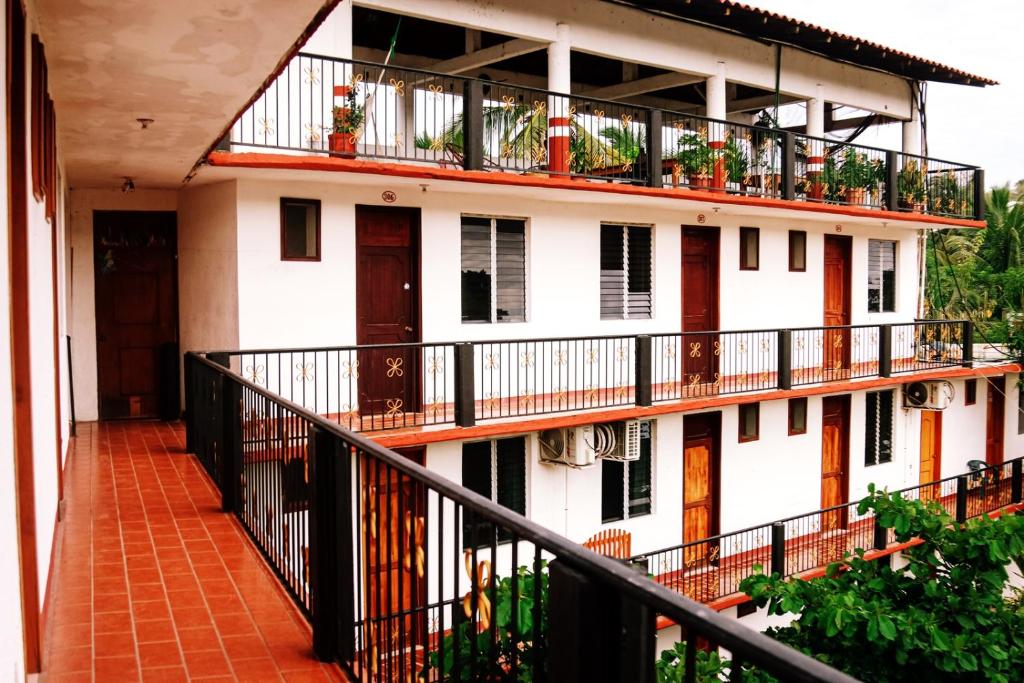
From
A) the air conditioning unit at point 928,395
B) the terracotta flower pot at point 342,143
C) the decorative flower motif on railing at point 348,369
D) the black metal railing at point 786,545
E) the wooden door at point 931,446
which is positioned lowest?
the black metal railing at point 786,545

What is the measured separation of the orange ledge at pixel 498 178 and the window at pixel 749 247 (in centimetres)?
106

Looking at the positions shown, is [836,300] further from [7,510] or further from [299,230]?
[7,510]

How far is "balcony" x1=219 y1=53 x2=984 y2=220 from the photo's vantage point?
1181 cm

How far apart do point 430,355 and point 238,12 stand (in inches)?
334

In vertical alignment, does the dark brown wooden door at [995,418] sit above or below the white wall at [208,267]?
below

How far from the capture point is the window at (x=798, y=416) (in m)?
17.8

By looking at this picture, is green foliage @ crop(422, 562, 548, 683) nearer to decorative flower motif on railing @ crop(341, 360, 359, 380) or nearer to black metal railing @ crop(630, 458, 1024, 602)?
decorative flower motif on railing @ crop(341, 360, 359, 380)

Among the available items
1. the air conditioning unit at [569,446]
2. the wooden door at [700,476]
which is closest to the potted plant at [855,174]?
the wooden door at [700,476]

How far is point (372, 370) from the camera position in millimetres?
12945

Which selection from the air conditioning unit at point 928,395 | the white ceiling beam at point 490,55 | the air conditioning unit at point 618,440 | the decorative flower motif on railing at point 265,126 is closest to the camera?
the decorative flower motif on railing at point 265,126

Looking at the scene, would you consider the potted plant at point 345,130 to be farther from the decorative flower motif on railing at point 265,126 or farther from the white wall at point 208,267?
the white wall at point 208,267

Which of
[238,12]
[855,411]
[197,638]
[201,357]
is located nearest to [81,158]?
[201,357]

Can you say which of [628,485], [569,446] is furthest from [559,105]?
[628,485]

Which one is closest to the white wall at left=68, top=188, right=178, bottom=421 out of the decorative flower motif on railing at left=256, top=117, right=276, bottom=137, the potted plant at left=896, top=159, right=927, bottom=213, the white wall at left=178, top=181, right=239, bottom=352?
Result: the white wall at left=178, top=181, right=239, bottom=352
